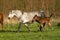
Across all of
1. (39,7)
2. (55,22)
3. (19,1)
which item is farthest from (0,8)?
(55,22)

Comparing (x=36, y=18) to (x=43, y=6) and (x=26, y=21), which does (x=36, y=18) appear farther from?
(x=43, y=6)

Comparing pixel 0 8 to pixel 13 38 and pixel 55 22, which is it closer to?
pixel 55 22

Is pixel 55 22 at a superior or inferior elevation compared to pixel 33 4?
inferior

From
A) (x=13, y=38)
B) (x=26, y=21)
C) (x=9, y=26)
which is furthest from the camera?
(x=9, y=26)

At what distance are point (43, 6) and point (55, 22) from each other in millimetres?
2112

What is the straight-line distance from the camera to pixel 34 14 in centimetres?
1998

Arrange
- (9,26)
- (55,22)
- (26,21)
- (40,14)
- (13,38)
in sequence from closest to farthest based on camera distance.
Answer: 1. (13,38)
2. (26,21)
3. (40,14)
4. (9,26)
5. (55,22)

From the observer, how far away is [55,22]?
25250 millimetres

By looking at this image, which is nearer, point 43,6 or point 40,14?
point 40,14

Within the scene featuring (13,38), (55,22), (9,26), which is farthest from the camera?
(55,22)

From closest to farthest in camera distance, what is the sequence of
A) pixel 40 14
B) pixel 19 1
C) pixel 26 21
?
pixel 26 21 → pixel 40 14 → pixel 19 1

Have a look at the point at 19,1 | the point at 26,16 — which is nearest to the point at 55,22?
the point at 19,1

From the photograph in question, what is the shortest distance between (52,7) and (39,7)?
4.93ft

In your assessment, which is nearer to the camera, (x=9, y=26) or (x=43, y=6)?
(x=9, y=26)
